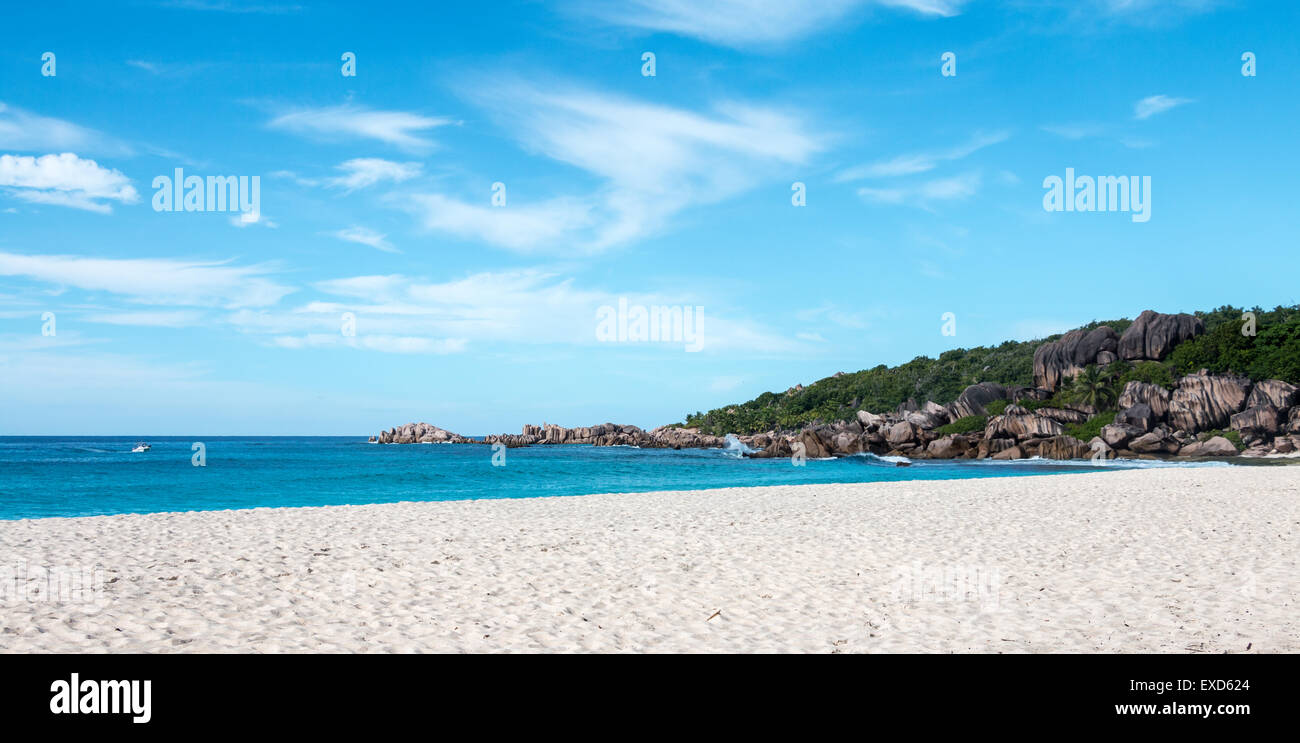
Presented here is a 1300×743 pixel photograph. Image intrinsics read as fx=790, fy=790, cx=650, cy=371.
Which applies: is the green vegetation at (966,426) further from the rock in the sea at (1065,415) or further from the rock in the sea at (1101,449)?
the rock in the sea at (1101,449)

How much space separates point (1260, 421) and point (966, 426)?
23.2 metres

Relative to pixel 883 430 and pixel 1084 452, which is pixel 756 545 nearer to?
pixel 1084 452

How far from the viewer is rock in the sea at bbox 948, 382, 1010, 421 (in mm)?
80500

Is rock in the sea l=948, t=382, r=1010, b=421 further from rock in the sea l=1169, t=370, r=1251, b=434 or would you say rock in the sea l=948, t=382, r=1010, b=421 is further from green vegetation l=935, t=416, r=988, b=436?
rock in the sea l=1169, t=370, r=1251, b=434

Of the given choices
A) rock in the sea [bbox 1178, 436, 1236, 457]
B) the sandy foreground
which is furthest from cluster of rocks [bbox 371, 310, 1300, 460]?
the sandy foreground

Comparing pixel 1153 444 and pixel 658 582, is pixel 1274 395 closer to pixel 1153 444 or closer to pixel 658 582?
pixel 1153 444

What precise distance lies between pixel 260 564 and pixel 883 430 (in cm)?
7245

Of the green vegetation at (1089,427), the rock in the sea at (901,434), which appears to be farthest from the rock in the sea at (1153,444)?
the rock in the sea at (901,434)

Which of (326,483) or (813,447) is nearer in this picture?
(326,483)

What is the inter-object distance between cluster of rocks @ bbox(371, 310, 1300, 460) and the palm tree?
1.85 meters

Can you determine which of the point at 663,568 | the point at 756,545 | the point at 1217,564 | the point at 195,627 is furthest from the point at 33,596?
the point at 1217,564

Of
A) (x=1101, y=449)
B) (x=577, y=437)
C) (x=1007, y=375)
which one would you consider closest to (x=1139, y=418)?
(x=1101, y=449)

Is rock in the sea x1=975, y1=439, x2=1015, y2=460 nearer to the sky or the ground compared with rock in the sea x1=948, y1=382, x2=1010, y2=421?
nearer to the ground

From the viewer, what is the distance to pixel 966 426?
253ft
